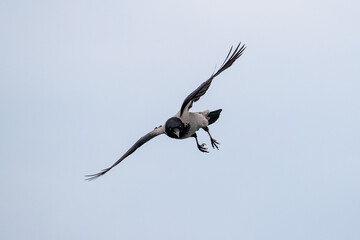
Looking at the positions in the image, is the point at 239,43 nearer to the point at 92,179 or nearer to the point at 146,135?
the point at 146,135

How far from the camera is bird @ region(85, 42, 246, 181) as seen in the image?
23.7m

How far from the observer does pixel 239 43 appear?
24.0 m

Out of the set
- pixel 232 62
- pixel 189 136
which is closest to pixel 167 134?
pixel 189 136

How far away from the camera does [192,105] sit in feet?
83.6

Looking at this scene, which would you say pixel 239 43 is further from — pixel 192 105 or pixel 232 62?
pixel 192 105

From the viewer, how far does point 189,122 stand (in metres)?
24.8

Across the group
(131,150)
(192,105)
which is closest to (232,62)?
(192,105)

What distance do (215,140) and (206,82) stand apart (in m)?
3.41

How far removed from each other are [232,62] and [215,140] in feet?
11.2

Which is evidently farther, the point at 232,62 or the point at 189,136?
the point at 189,136

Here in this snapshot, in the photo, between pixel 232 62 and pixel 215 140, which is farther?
pixel 215 140

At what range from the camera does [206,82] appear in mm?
23453

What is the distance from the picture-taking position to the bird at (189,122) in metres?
23.7

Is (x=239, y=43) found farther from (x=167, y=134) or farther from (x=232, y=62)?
(x=167, y=134)
